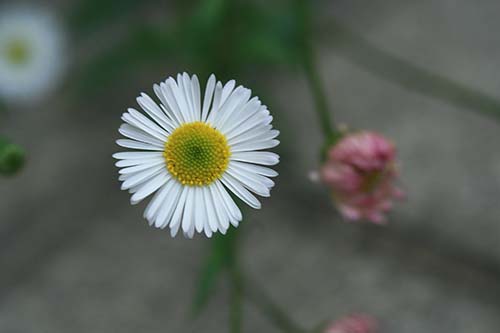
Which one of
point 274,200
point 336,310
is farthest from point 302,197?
A: point 336,310

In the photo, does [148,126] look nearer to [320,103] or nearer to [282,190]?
[320,103]
